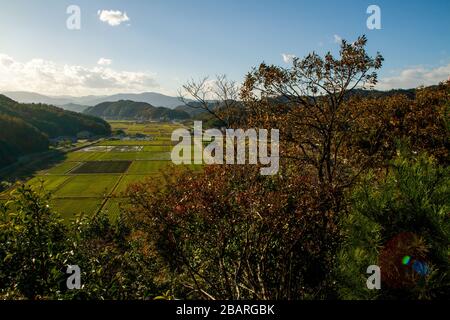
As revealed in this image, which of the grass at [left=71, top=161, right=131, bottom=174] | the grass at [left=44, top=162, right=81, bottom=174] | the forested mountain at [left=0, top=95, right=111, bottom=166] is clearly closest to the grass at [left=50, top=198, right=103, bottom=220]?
the grass at [left=71, top=161, right=131, bottom=174]

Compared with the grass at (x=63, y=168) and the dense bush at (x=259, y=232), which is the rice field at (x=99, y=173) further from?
the dense bush at (x=259, y=232)

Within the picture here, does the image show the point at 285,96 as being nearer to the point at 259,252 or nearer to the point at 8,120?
the point at 259,252

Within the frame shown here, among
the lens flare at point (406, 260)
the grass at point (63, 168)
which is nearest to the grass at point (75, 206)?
the grass at point (63, 168)

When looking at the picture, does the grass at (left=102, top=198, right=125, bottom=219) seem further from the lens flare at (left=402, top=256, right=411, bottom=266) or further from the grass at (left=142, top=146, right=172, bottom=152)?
the grass at (left=142, top=146, right=172, bottom=152)

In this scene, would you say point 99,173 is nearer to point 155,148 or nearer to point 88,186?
point 88,186

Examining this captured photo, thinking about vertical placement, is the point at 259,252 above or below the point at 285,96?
below
